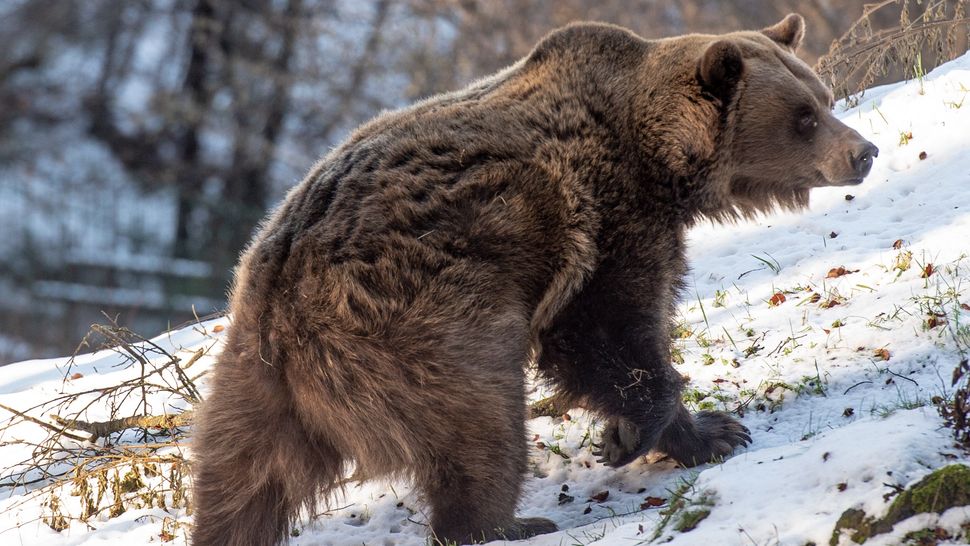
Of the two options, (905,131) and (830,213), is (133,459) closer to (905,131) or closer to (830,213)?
(830,213)

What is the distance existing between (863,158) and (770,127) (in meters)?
0.47

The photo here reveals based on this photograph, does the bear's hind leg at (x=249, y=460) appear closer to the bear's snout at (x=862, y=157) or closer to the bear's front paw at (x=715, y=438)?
the bear's front paw at (x=715, y=438)

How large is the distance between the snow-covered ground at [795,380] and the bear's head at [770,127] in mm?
945

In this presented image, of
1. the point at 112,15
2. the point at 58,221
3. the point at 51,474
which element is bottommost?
the point at 51,474

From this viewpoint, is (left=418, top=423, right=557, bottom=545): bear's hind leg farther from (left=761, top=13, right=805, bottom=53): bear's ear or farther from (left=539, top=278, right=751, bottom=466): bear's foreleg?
(left=761, top=13, right=805, bottom=53): bear's ear

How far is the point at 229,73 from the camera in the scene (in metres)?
20.9

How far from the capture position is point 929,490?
3.18 metres

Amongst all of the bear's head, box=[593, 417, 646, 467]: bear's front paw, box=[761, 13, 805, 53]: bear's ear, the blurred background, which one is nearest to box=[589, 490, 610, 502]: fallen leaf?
box=[593, 417, 646, 467]: bear's front paw

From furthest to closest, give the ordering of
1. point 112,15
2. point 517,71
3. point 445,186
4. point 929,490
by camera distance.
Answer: point 112,15 < point 517,71 < point 445,186 < point 929,490

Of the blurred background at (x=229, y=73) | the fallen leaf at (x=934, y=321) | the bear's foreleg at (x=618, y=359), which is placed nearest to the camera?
the bear's foreleg at (x=618, y=359)

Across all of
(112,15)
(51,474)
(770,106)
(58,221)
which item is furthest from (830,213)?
(112,15)

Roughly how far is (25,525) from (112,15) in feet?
56.2

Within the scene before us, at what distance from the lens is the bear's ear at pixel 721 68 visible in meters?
4.86

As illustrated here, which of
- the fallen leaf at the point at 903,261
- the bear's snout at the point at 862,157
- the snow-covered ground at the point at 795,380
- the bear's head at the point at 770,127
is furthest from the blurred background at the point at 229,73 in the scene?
the bear's snout at the point at 862,157
